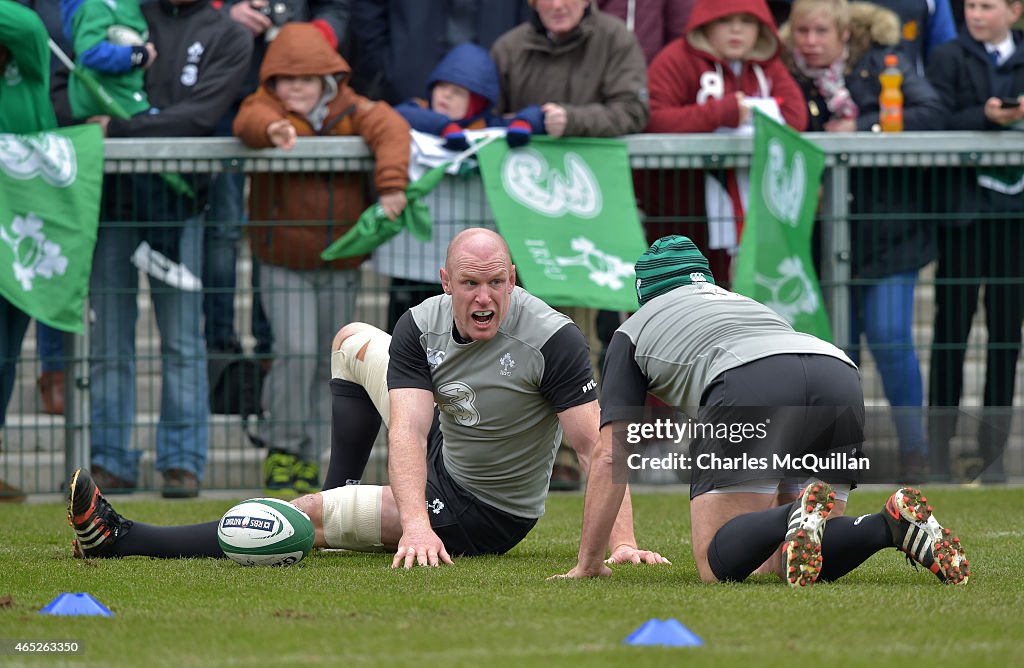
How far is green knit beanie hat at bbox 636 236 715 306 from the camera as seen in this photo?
6473 mm

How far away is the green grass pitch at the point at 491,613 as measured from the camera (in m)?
4.50

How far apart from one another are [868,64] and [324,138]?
3.62m

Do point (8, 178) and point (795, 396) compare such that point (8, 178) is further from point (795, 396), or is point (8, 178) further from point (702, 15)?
point (795, 396)

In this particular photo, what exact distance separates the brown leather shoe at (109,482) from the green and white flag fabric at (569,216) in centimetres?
272

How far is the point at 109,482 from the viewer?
977 centimetres

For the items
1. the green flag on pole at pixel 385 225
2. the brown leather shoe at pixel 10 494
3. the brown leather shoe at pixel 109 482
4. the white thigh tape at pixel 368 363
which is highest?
the green flag on pole at pixel 385 225

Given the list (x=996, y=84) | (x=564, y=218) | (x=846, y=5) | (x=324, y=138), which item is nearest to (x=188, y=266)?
(x=324, y=138)

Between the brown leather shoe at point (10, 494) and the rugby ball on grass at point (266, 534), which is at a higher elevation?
the rugby ball on grass at point (266, 534)

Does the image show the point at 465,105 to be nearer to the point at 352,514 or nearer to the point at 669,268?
the point at 352,514

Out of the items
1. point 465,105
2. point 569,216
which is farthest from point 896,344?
point 465,105

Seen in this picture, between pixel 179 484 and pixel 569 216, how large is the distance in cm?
289

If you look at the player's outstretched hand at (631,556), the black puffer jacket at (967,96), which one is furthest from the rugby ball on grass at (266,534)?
the black puffer jacket at (967,96)

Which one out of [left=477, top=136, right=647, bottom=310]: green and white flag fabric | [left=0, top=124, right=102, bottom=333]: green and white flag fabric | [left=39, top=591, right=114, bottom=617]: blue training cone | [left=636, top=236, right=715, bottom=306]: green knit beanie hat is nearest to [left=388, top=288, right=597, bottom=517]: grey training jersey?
[left=636, top=236, right=715, bottom=306]: green knit beanie hat

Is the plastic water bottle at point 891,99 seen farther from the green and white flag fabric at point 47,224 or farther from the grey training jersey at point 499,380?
the green and white flag fabric at point 47,224
